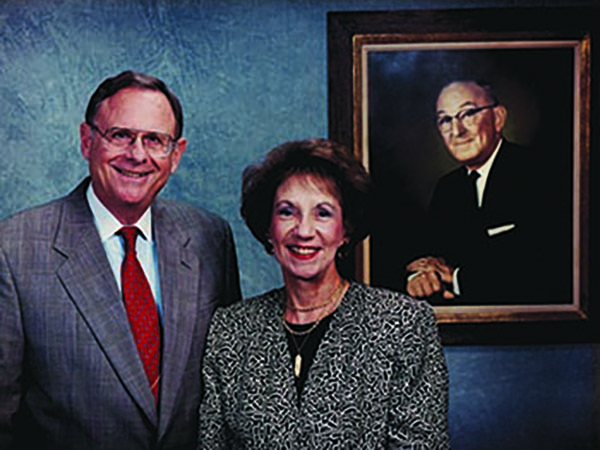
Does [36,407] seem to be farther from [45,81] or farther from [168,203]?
[45,81]

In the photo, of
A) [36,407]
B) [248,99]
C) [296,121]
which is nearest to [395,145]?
[296,121]

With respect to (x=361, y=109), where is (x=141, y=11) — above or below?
above

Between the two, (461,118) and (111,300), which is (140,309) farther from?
(461,118)

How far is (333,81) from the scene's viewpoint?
2.87 metres

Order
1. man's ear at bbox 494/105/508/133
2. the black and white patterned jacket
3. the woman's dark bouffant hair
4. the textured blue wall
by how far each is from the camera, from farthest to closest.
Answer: man's ear at bbox 494/105/508/133, the textured blue wall, the woman's dark bouffant hair, the black and white patterned jacket

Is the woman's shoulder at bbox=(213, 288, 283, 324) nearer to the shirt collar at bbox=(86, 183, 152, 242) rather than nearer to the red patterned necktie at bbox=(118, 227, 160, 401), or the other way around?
the red patterned necktie at bbox=(118, 227, 160, 401)

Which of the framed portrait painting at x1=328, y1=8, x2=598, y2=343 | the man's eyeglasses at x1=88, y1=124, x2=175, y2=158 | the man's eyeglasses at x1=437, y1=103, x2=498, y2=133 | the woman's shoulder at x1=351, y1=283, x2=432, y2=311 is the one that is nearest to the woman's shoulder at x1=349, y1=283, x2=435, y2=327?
the woman's shoulder at x1=351, y1=283, x2=432, y2=311

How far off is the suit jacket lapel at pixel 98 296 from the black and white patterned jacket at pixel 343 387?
0.66ft

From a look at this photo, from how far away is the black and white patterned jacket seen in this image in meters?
2.21

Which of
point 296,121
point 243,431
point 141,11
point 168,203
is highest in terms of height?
point 141,11

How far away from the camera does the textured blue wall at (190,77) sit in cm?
281

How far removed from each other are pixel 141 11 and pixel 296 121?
64 cm

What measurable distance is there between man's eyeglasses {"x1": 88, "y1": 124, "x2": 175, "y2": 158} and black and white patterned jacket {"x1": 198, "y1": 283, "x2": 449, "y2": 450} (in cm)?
57

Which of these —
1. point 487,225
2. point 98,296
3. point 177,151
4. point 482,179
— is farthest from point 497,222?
point 98,296
